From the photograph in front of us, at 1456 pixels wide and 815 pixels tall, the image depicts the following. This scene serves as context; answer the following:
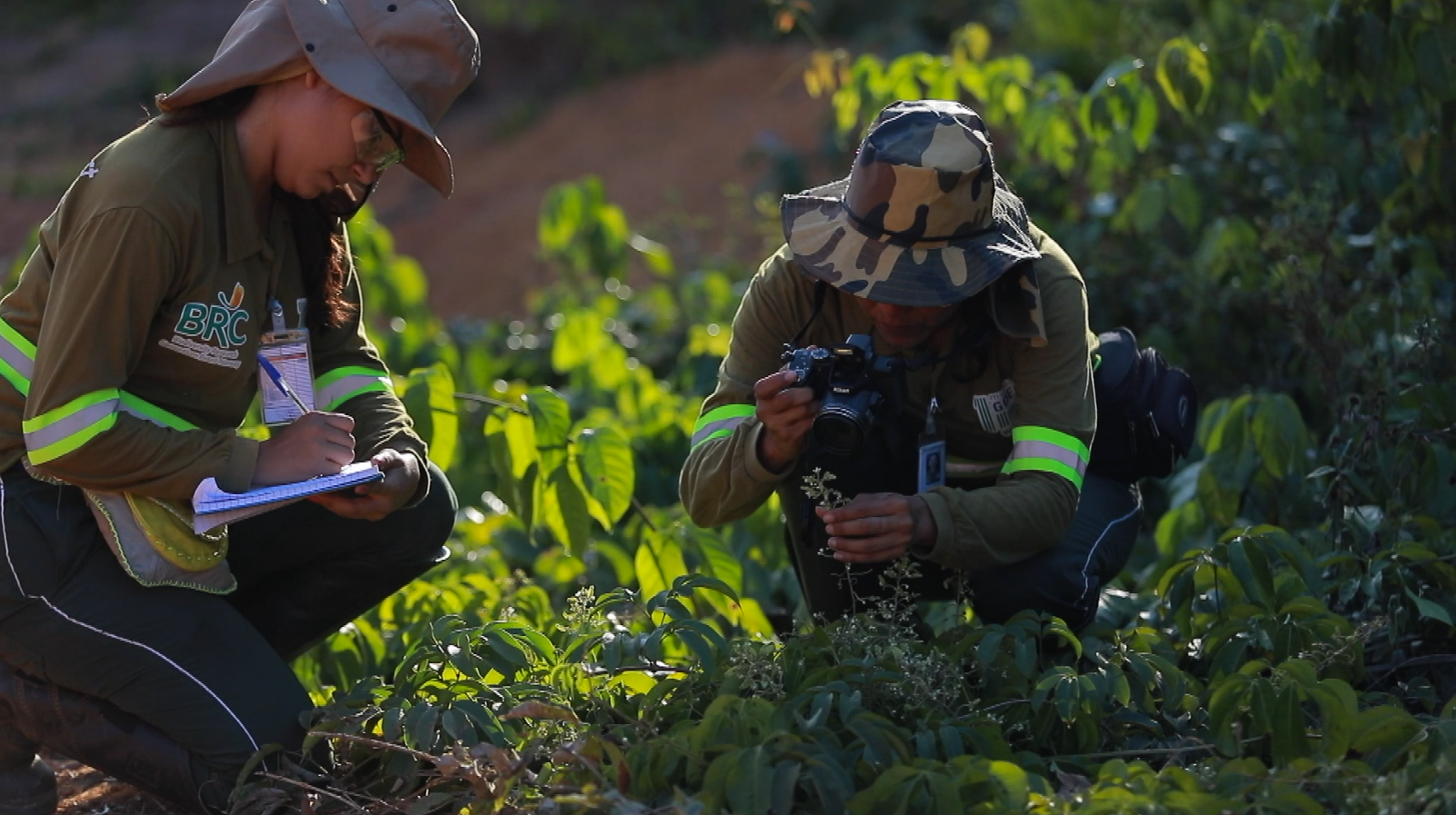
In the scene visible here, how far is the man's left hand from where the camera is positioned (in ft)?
8.96

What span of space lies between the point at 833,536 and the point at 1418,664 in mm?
1210

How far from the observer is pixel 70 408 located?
2646mm

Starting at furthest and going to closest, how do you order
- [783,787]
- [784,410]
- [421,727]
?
[784,410] → [421,727] → [783,787]

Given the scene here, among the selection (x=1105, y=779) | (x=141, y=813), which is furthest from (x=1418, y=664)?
(x=141, y=813)

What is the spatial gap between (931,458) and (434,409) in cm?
121

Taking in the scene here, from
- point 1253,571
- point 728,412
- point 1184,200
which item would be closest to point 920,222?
point 728,412

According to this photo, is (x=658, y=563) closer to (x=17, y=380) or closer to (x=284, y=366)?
(x=284, y=366)

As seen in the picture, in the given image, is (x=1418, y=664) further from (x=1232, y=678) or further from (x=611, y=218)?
(x=611, y=218)

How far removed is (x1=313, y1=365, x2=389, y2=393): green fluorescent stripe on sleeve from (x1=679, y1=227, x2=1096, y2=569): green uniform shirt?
67 cm

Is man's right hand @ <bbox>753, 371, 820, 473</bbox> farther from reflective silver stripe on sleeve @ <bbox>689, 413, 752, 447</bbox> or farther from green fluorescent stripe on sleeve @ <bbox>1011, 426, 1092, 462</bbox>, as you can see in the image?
green fluorescent stripe on sleeve @ <bbox>1011, 426, 1092, 462</bbox>

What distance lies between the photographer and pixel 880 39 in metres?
10.7

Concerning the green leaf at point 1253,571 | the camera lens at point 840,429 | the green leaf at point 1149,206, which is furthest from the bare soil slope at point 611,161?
the camera lens at point 840,429

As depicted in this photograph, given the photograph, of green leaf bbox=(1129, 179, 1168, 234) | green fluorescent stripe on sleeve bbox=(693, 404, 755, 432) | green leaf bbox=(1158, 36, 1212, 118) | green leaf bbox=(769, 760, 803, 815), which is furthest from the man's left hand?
green leaf bbox=(1129, 179, 1168, 234)

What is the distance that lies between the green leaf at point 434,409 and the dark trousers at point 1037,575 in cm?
83
